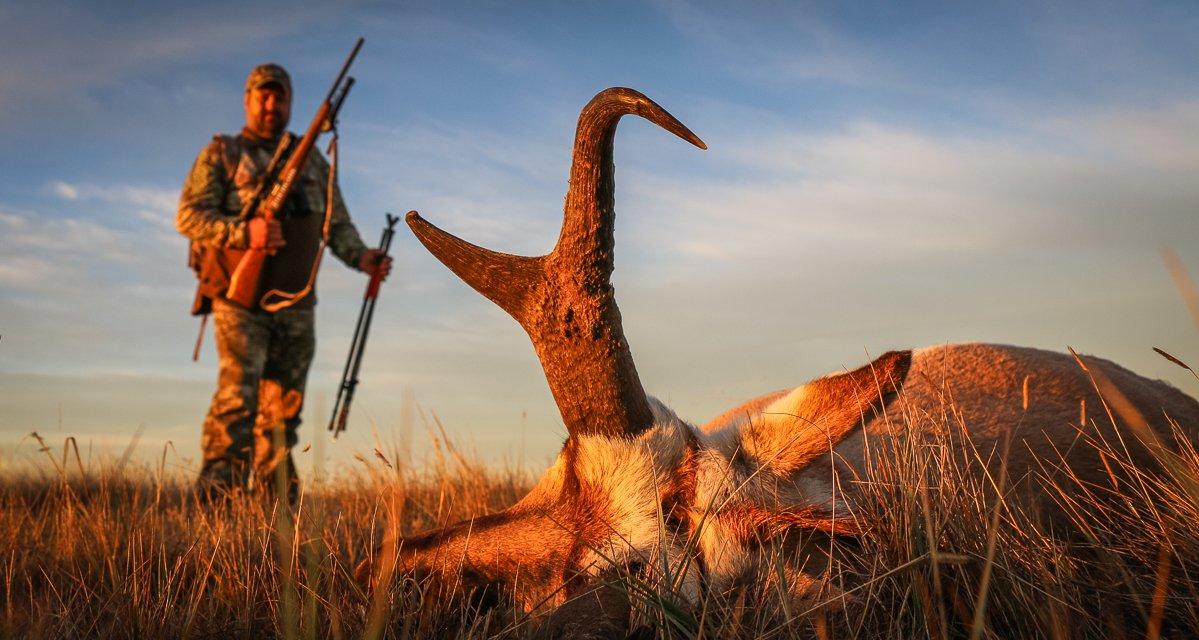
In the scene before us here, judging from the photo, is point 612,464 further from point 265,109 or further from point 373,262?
point 265,109

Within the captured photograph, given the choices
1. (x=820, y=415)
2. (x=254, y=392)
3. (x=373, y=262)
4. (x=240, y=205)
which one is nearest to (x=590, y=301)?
(x=820, y=415)

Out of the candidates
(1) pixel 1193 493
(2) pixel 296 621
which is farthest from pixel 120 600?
(1) pixel 1193 493

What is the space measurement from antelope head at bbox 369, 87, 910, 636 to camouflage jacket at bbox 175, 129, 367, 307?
226 inches

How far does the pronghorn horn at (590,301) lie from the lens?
2549 mm

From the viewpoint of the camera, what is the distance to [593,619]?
7.38 feet

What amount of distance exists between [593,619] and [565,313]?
842 mm

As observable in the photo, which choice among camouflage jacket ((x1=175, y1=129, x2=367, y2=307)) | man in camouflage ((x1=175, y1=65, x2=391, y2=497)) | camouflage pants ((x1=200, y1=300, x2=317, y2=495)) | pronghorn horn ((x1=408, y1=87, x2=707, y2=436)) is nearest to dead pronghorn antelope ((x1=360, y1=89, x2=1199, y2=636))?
pronghorn horn ((x1=408, y1=87, x2=707, y2=436))

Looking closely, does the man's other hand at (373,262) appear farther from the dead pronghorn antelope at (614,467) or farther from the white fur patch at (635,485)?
the white fur patch at (635,485)

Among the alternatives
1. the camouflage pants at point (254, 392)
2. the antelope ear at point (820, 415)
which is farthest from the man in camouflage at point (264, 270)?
the antelope ear at point (820, 415)

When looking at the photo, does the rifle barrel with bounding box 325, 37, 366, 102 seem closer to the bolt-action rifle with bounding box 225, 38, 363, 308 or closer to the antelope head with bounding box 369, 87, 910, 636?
the bolt-action rifle with bounding box 225, 38, 363, 308

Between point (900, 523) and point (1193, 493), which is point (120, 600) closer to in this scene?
point (900, 523)

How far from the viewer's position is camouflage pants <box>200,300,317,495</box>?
7570mm

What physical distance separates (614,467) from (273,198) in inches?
245

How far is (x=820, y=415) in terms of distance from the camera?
274cm
